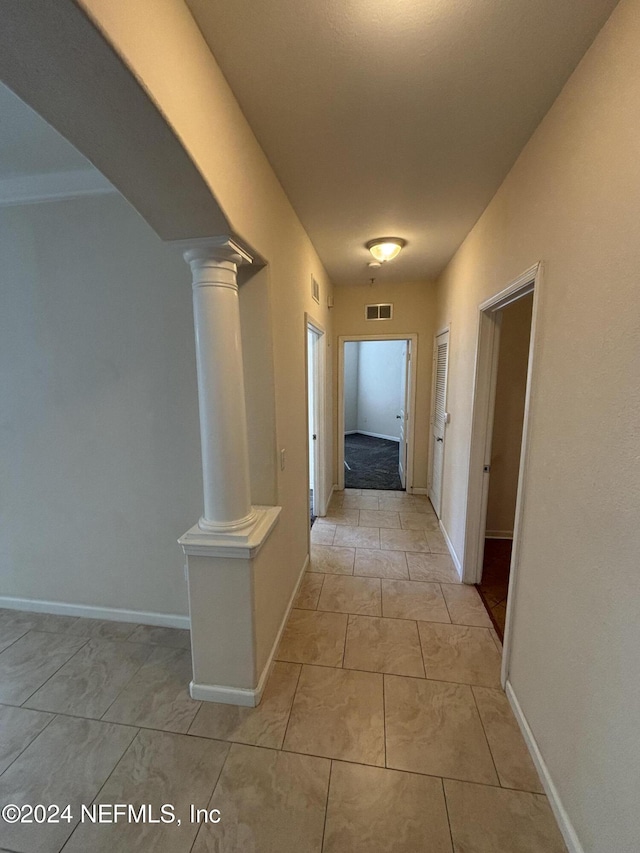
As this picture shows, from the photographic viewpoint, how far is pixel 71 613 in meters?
2.31

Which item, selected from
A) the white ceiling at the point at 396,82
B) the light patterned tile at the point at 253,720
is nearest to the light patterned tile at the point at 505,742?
the light patterned tile at the point at 253,720

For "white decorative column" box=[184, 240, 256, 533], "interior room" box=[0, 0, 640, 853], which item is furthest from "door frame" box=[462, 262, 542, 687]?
"white decorative column" box=[184, 240, 256, 533]

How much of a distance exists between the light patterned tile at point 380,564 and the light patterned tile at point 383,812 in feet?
4.55

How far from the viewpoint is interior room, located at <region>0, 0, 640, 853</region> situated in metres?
1.01

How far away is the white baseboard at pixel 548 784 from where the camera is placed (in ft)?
3.71

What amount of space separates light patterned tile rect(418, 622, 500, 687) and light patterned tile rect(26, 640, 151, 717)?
1.63 m

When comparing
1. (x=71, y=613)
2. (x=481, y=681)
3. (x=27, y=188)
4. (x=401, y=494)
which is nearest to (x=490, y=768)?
(x=481, y=681)

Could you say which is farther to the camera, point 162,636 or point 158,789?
point 162,636

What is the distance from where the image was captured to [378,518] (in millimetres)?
3789

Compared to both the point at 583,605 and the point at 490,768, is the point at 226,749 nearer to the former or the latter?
the point at 490,768

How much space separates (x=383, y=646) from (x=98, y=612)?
6.10ft

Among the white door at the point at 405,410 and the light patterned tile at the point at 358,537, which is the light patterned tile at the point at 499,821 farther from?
the white door at the point at 405,410

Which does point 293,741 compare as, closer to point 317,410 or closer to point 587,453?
point 587,453

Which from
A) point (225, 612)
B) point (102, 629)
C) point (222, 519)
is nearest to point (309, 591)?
point (225, 612)
